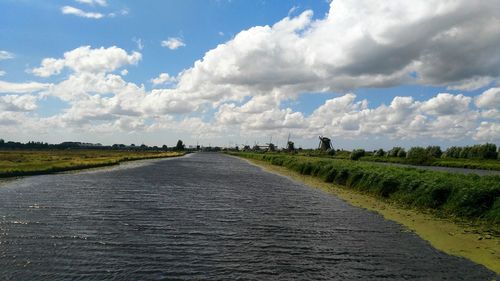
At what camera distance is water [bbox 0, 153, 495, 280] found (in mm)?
14586

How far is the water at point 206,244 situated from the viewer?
14.6m

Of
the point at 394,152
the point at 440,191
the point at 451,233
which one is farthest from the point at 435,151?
the point at 451,233

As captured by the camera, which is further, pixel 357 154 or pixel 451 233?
pixel 357 154

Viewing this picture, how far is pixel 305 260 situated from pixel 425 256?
5.62 metres

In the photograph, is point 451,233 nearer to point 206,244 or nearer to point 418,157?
point 206,244

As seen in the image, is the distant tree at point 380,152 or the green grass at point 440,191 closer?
the green grass at point 440,191

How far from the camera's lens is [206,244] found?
61.1ft

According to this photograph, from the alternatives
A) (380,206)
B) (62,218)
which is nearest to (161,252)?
(62,218)

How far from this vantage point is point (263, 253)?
17359 mm

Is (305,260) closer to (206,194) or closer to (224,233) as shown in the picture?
(224,233)

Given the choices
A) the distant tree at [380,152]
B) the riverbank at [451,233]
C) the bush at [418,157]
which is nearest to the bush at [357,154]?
the distant tree at [380,152]

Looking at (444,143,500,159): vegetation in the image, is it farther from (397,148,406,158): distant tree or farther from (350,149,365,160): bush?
(350,149,365,160): bush

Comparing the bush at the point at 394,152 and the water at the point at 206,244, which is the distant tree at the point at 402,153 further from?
the water at the point at 206,244

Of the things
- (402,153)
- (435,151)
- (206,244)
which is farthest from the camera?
(435,151)
